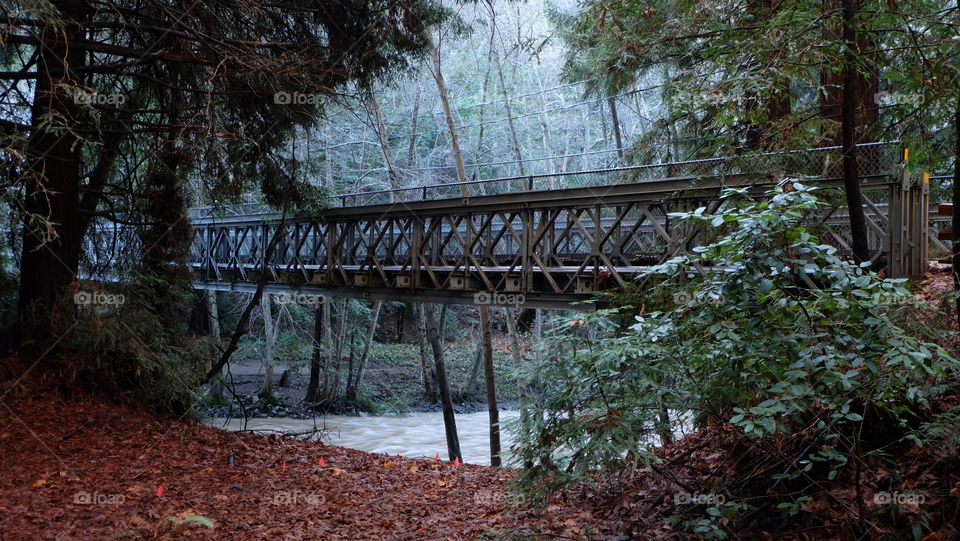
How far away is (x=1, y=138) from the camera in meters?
5.48

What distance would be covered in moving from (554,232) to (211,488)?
8.55 metres

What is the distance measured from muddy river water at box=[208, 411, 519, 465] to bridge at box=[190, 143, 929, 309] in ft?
15.4

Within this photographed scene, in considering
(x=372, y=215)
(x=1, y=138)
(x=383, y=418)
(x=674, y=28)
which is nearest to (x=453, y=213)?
(x=372, y=215)

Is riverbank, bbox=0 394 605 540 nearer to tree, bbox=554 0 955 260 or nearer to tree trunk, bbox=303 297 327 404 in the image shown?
tree, bbox=554 0 955 260

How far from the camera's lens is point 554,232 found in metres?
13.2

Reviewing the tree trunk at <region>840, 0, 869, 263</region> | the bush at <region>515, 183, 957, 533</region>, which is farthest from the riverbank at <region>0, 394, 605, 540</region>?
the tree trunk at <region>840, 0, 869, 263</region>

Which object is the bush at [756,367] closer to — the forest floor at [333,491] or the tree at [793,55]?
the forest floor at [333,491]

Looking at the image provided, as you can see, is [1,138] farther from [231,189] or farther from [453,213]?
[453,213]

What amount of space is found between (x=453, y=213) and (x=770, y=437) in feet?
27.3

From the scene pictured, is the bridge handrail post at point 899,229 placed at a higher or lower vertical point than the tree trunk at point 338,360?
higher

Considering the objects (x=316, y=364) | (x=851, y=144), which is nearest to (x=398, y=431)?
(x=316, y=364)

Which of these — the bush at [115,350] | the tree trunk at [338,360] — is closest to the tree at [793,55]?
the bush at [115,350]

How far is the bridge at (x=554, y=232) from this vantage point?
7.73m

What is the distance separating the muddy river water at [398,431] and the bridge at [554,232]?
471 centimetres
